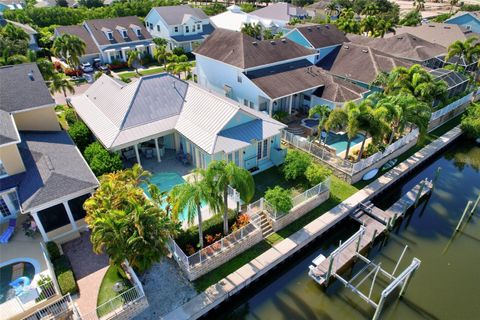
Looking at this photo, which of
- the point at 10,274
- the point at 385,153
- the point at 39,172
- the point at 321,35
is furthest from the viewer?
the point at 321,35

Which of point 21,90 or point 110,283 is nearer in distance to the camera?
point 110,283

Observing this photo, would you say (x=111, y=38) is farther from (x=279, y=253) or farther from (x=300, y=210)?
(x=279, y=253)

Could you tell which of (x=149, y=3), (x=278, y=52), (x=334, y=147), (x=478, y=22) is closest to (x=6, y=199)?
(x=334, y=147)

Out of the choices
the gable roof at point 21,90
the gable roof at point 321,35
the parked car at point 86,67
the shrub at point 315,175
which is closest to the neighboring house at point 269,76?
the gable roof at point 321,35

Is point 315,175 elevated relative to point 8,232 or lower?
elevated

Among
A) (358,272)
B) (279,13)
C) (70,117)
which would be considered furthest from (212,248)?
(279,13)

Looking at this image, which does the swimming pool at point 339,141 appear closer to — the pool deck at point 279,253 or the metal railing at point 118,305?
the pool deck at point 279,253

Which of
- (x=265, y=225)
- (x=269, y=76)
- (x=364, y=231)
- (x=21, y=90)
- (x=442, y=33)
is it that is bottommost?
(x=364, y=231)
